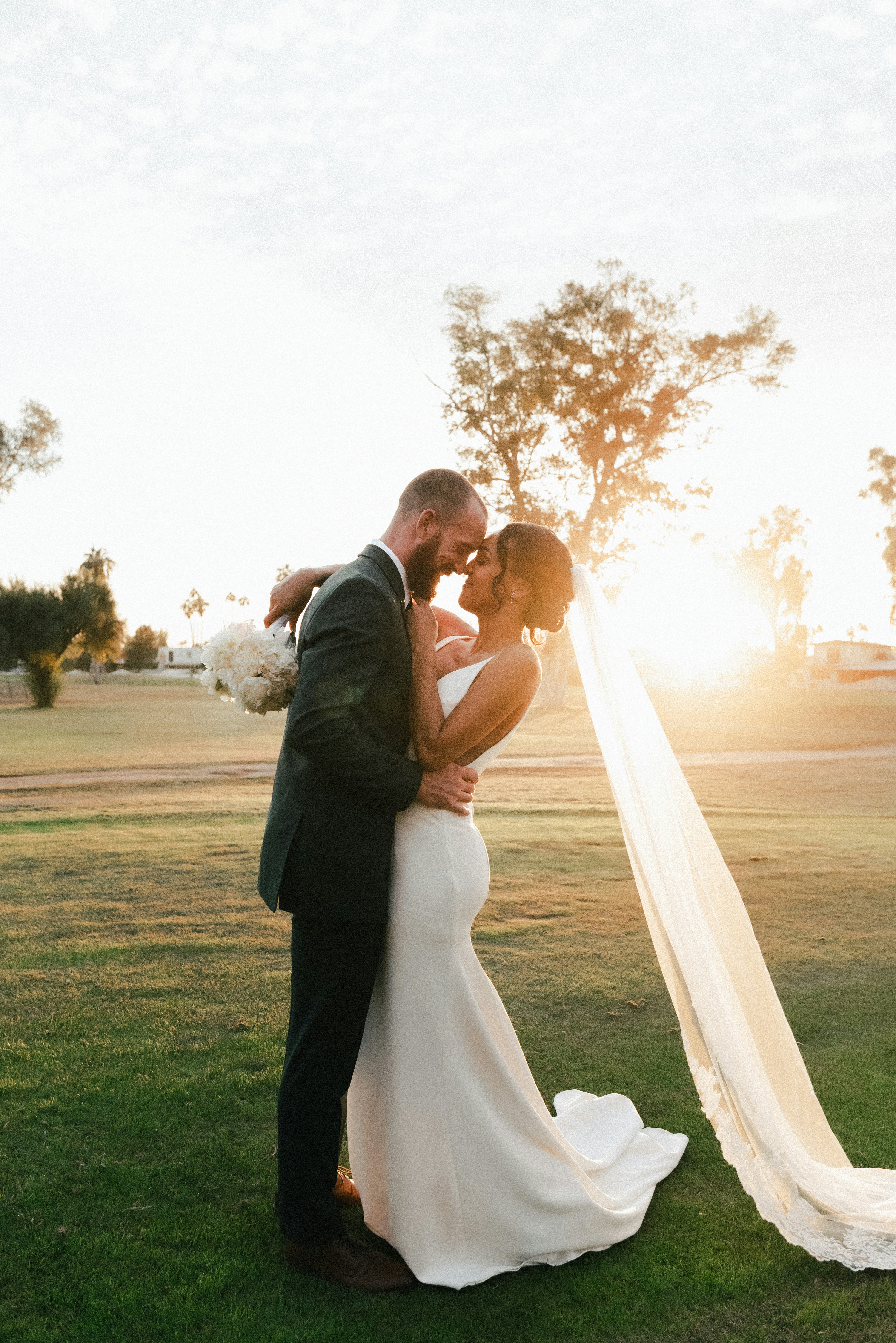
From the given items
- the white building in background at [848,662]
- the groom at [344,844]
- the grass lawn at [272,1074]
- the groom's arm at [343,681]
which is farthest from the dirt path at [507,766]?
the white building in background at [848,662]

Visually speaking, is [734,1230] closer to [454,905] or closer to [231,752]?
[454,905]

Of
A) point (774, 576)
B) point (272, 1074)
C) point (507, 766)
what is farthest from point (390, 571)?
point (774, 576)

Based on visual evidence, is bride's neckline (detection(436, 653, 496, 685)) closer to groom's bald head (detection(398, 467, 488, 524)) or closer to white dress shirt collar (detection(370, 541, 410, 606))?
white dress shirt collar (detection(370, 541, 410, 606))

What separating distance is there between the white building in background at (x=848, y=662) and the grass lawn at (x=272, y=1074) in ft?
260

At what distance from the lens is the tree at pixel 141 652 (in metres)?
101

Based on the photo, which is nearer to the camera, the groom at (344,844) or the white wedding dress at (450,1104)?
the groom at (344,844)

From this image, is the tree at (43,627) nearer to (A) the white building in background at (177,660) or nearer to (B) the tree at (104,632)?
(B) the tree at (104,632)

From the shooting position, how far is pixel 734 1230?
336cm

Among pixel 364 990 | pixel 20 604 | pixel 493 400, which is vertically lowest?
pixel 364 990

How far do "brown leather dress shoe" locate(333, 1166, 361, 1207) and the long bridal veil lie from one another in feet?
4.37

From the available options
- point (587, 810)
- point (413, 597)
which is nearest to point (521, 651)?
point (413, 597)

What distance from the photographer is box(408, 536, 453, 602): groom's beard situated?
9.97 ft

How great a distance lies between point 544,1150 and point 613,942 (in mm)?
3809

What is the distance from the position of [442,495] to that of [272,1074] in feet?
9.94
